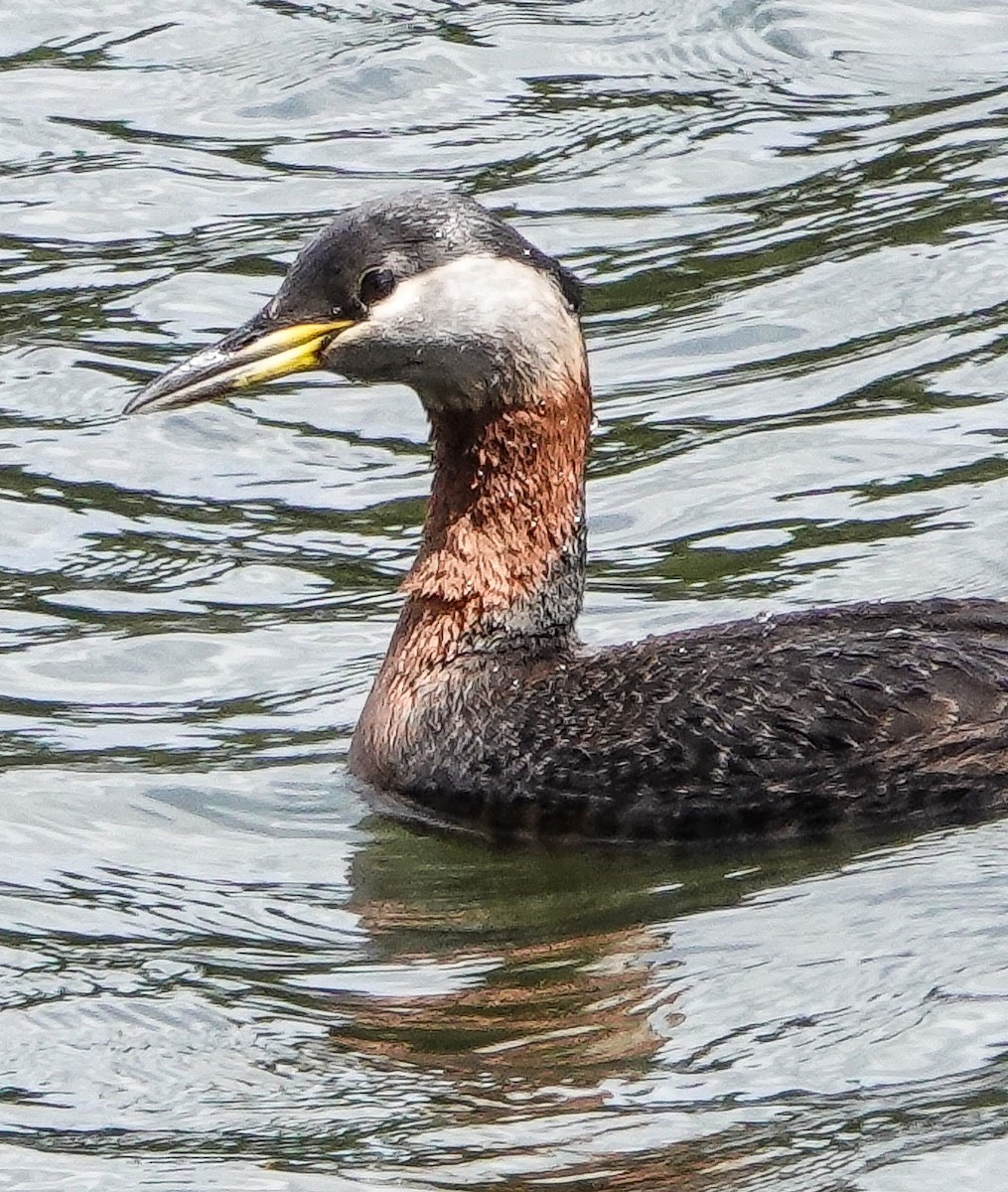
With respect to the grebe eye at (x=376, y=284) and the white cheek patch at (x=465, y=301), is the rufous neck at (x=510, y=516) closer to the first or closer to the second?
the white cheek patch at (x=465, y=301)

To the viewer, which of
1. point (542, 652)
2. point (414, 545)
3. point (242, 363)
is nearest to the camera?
point (242, 363)

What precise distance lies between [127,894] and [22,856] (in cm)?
46

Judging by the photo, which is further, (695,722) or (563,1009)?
(695,722)

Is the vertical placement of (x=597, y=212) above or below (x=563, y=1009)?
above

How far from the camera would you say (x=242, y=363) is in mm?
9945

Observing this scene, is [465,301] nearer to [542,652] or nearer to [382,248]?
[382,248]

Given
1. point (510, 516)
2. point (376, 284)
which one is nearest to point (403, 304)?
point (376, 284)

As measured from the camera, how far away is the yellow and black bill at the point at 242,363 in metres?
9.86

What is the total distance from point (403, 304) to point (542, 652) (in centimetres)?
124

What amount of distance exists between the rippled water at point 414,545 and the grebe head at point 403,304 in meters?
1.42

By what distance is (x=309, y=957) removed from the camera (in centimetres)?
905

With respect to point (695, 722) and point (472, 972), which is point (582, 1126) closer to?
point (472, 972)

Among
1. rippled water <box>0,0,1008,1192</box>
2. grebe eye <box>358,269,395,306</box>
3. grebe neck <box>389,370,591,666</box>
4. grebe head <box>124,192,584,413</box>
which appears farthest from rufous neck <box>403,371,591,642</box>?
rippled water <box>0,0,1008,1192</box>

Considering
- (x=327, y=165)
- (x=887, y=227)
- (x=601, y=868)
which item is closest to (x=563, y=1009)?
(x=601, y=868)
